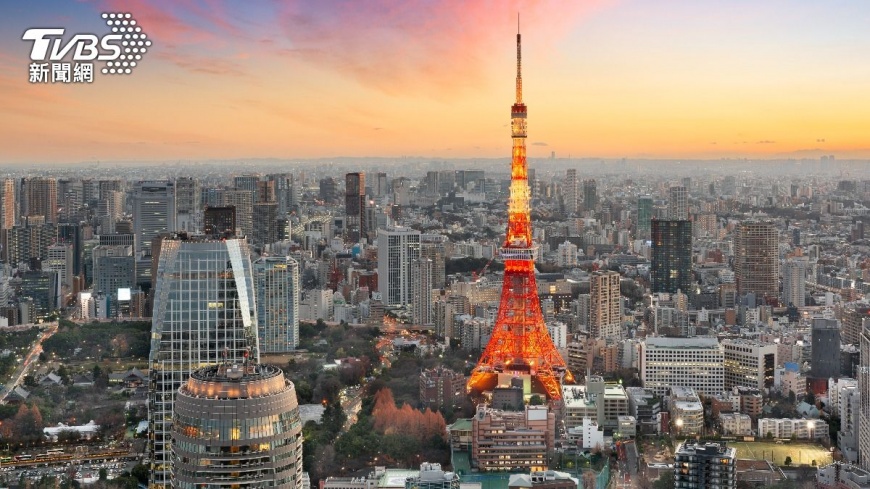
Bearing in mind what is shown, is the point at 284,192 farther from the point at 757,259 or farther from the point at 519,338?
the point at 519,338

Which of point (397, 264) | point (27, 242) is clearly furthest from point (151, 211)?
point (397, 264)

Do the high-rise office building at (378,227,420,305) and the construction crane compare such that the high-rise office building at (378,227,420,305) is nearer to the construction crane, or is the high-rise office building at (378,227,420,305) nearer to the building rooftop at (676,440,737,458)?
the construction crane

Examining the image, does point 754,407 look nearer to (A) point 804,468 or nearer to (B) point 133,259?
(A) point 804,468

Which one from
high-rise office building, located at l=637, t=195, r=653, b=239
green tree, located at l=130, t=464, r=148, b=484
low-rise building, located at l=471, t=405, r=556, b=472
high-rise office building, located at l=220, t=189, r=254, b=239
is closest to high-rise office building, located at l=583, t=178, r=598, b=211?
high-rise office building, located at l=637, t=195, r=653, b=239

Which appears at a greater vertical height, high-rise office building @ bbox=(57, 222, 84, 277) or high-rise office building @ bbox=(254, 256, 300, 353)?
high-rise office building @ bbox=(57, 222, 84, 277)

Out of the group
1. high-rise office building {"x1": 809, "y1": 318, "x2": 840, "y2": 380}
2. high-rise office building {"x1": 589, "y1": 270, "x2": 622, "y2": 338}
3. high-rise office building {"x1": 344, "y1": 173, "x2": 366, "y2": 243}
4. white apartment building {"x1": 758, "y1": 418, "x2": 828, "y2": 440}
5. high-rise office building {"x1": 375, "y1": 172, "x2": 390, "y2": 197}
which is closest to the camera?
white apartment building {"x1": 758, "y1": 418, "x2": 828, "y2": 440}

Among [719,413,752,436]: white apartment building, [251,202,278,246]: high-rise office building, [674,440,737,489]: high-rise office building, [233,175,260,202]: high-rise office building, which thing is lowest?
[719,413,752,436]: white apartment building

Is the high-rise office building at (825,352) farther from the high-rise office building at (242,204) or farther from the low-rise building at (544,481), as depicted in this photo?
the high-rise office building at (242,204)
